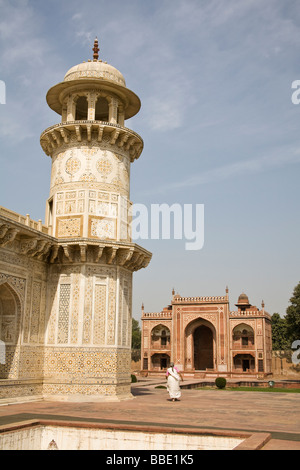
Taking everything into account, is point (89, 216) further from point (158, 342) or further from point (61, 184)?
point (158, 342)

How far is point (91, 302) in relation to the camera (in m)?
15.2

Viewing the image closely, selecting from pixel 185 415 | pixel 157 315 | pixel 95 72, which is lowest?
pixel 185 415

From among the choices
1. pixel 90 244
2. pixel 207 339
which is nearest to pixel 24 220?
pixel 90 244

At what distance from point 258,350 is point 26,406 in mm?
35488

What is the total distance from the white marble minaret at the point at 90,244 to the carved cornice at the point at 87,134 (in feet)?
0.12

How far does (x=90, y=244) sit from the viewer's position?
49.7ft

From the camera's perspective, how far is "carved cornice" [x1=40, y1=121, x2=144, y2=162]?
644 inches

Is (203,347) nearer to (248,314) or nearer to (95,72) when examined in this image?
(248,314)

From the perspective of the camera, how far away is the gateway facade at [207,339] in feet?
144

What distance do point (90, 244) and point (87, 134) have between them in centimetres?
419

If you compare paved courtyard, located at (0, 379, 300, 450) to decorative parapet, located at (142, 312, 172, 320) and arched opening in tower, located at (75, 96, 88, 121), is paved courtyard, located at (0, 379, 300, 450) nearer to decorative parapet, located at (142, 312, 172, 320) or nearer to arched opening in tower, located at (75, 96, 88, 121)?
arched opening in tower, located at (75, 96, 88, 121)
